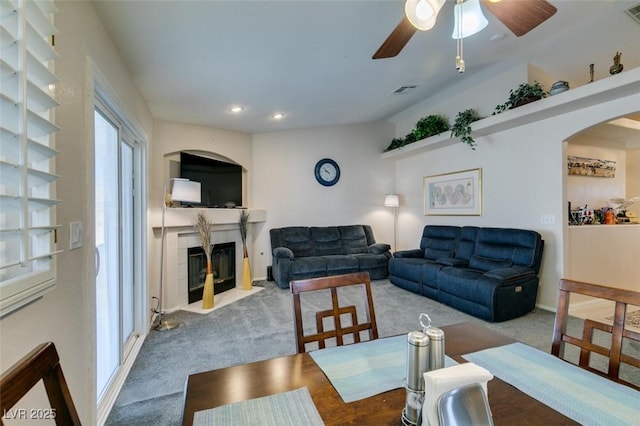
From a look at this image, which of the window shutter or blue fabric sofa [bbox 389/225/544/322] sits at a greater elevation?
the window shutter

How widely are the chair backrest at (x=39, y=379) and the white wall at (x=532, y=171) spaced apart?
4.44m

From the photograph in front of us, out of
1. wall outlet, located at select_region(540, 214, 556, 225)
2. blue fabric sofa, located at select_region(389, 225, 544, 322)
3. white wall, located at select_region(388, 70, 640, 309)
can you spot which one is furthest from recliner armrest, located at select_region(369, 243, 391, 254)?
wall outlet, located at select_region(540, 214, 556, 225)

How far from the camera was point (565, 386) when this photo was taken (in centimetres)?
93

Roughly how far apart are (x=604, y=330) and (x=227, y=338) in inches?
111

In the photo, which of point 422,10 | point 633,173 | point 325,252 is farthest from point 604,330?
point 633,173

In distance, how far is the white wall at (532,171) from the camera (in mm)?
3352

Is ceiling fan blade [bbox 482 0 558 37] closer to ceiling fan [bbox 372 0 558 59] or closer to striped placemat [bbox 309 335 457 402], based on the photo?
ceiling fan [bbox 372 0 558 59]

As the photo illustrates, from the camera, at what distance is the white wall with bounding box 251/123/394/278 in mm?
5480

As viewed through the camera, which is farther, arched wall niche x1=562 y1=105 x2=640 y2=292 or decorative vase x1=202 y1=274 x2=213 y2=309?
decorative vase x1=202 y1=274 x2=213 y2=309

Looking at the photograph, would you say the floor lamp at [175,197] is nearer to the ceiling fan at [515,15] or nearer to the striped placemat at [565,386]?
the ceiling fan at [515,15]

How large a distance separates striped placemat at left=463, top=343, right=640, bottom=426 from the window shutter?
160 centimetres

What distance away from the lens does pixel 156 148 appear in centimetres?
398

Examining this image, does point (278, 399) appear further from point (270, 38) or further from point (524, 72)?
point (524, 72)

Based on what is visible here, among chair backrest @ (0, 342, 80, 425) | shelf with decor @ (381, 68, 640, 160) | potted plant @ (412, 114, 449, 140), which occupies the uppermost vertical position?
potted plant @ (412, 114, 449, 140)
